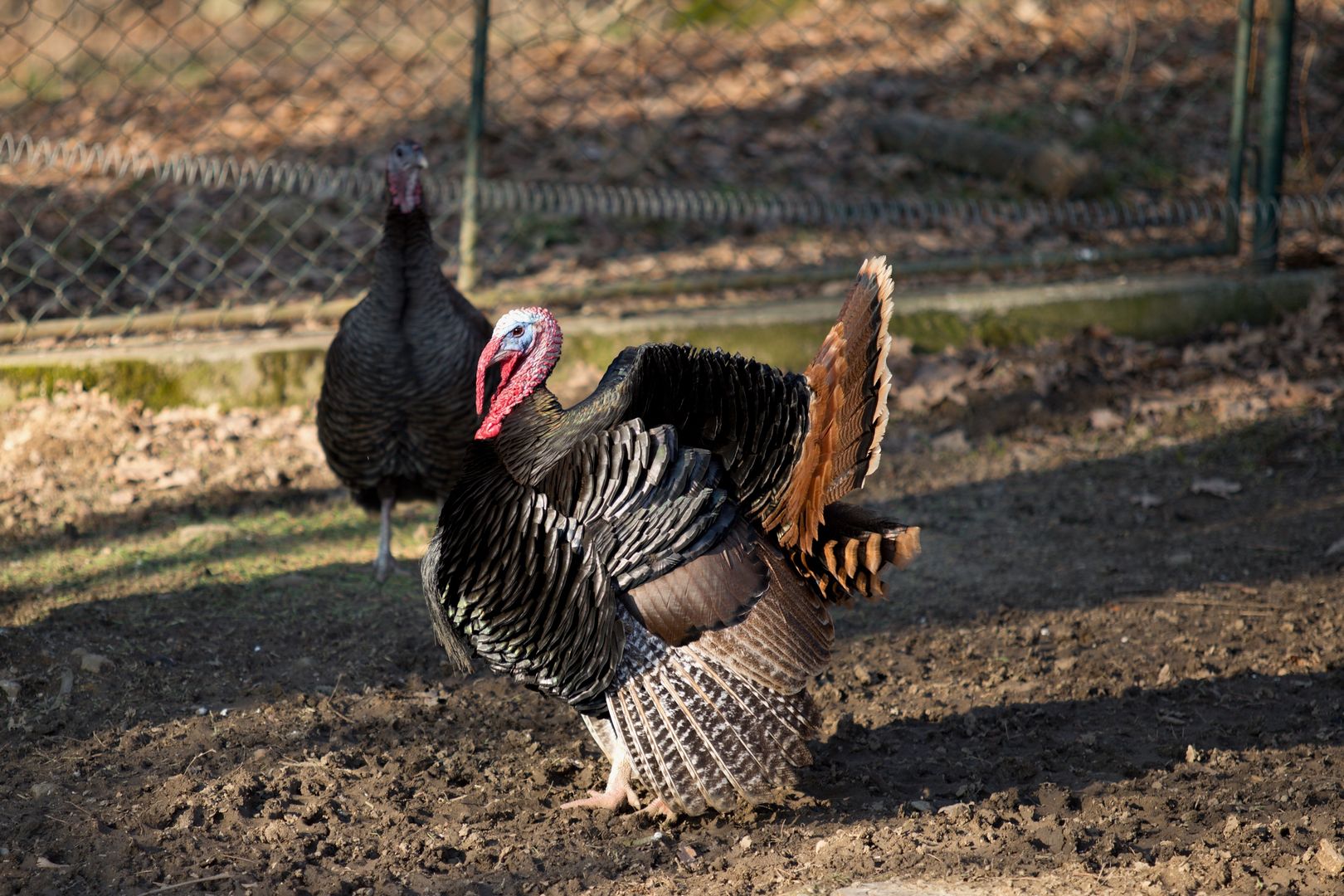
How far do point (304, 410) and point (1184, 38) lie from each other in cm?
636

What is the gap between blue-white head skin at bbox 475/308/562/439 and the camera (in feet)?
9.94

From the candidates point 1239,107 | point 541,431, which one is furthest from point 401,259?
point 1239,107

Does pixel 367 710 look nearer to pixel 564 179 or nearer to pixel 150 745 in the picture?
pixel 150 745

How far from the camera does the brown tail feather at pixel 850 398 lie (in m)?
2.88

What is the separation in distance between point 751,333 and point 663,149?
7.16 ft

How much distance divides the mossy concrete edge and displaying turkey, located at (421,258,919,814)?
263 cm

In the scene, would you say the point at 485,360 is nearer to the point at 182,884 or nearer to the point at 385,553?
the point at 182,884

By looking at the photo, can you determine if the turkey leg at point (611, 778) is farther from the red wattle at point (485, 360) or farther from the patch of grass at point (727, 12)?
the patch of grass at point (727, 12)

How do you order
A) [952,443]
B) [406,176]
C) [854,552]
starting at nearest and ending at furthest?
1. [854,552]
2. [406,176]
3. [952,443]

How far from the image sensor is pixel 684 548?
111 inches

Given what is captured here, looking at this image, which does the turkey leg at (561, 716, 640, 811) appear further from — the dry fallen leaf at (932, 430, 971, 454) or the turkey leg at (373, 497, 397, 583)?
the dry fallen leaf at (932, 430, 971, 454)

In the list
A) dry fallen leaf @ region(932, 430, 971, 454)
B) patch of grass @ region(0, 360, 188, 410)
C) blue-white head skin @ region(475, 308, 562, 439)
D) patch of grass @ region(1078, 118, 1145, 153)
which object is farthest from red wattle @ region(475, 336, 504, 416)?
patch of grass @ region(1078, 118, 1145, 153)

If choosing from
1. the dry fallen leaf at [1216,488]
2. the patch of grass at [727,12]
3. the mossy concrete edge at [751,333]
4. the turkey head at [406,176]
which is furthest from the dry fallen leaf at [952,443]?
the patch of grass at [727,12]

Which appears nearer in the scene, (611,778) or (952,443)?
(611,778)
